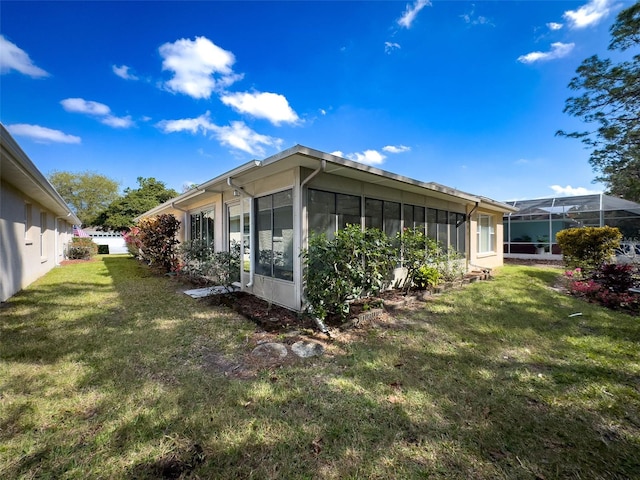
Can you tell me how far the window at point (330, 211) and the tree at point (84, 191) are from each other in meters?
36.9

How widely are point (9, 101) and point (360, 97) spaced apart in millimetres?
9371

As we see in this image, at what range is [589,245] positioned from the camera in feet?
32.9

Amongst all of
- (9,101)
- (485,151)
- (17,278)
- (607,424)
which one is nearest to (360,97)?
(485,151)

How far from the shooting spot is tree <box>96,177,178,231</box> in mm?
28250

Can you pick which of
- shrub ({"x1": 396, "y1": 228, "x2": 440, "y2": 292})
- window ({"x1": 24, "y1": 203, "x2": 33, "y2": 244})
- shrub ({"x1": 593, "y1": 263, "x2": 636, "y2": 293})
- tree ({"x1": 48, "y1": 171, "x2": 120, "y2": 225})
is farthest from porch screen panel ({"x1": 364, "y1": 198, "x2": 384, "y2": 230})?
tree ({"x1": 48, "y1": 171, "x2": 120, "y2": 225})

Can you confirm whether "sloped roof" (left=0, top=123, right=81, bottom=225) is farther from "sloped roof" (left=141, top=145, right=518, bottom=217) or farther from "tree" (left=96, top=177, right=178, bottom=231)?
"tree" (left=96, top=177, right=178, bottom=231)

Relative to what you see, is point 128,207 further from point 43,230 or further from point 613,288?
point 613,288

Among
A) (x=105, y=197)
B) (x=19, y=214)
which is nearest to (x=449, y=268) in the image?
(x=19, y=214)

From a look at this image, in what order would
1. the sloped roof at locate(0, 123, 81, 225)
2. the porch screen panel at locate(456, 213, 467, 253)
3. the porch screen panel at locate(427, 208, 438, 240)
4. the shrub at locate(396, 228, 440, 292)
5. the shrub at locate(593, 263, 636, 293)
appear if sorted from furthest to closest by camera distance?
the porch screen panel at locate(456, 213, 467, 253), the porch screen panel at locate(427, 208, 438, 240), the shrub at locate(396, 228, 440, 292), the shrub at locate(593, 263, 636, 293), the sloped roof at locate(0, 123, 81, 225)

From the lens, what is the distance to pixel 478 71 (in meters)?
8.83

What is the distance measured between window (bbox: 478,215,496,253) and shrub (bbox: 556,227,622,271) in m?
2.46

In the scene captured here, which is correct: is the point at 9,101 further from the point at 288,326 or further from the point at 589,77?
the point at 589,77

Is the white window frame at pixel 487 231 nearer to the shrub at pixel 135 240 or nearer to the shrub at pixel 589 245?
the shrub at pixel 589 245

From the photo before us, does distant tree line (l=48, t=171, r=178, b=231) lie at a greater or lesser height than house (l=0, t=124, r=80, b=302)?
greater
